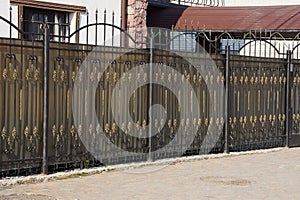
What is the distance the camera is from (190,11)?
19.6m

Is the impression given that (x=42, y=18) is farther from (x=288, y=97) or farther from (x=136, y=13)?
(x=288, y=97)

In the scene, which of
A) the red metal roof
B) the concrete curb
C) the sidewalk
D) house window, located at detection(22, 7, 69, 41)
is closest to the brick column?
house window, located at detection(22, 7, 69, 41)

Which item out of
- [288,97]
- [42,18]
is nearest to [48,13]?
[42,18]

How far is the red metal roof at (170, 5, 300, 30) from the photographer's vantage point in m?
18.4

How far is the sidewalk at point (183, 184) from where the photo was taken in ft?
27.4

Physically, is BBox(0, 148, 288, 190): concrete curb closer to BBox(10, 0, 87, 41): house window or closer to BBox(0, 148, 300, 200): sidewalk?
BBox(0, 148, 300, 200): sidewalk

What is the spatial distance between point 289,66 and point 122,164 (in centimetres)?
503

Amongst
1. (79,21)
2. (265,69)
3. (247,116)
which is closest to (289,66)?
(265,69)

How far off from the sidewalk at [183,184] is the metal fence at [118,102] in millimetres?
449

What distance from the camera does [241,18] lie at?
63.4ft

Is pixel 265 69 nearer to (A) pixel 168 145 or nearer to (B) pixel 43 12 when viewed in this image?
(A) pixel 168 145

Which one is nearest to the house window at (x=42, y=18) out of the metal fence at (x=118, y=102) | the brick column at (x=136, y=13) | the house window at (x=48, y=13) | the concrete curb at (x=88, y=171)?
the house window at (x=48, y=13)

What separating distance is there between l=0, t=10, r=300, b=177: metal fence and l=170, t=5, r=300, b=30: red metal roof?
4.26 m

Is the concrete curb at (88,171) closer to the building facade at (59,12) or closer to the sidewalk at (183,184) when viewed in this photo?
the sidewalk at (183,184)
